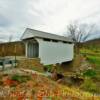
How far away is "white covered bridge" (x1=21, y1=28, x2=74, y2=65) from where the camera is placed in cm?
1739

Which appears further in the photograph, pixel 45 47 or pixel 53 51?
pixel 53 51

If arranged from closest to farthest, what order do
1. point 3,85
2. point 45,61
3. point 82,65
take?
point 3,85, point 45,61, point 82,65

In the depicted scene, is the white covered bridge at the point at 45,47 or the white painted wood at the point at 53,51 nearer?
the white covered bridge at the point at 45,47

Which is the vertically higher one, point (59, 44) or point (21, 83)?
point (59, 44)

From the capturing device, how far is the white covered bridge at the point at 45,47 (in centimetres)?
1739

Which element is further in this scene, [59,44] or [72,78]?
[59,44]

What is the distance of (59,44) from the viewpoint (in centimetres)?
2117

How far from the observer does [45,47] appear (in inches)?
704

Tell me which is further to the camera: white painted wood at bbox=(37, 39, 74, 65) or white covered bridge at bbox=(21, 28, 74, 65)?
white painted wood at bbox=(37, 39, 74, 65)

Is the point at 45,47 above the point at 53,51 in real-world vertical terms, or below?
above

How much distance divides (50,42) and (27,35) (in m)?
2.54

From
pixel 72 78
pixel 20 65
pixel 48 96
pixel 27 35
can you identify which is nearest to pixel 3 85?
pixel 48 96

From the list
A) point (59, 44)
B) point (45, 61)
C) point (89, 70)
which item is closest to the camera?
point (45, 61)

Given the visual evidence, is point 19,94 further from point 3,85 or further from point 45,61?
point 45,61
